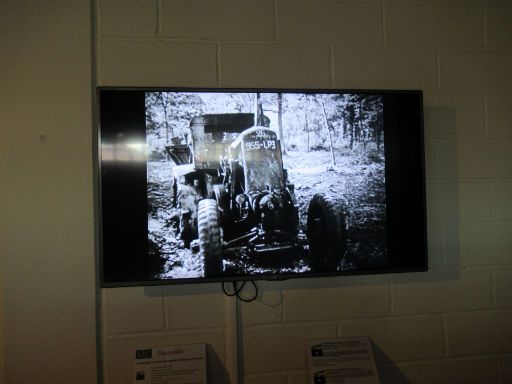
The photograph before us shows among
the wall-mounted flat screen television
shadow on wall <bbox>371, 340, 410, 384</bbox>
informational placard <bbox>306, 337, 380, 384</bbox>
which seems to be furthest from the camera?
shadow on wall <bbox>371, 340, 410, 384</bbox>

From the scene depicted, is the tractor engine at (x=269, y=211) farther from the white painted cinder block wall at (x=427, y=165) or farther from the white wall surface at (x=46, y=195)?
the white wall surface at (x=46, y=195)

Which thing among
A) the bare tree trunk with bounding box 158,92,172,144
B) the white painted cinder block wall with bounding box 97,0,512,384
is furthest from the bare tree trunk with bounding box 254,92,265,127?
the bare tree trunk with bounding box 158,92,172,144

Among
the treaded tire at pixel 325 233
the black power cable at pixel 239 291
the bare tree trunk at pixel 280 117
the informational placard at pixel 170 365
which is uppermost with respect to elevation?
the bare tree trunk at pixel 280 117

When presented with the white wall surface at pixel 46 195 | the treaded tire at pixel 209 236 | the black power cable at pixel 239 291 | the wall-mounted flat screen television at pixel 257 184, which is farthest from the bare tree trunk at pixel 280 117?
the white wall surface at pixel 46 195

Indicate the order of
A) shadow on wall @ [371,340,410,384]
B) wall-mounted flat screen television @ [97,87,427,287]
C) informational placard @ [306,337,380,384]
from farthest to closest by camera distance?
1. shadow on wall @ [371,340,410,384]
2. informational placard @ [306,337,380,384]
3. wall-mounted flat screen television @ [97,87,427,287]

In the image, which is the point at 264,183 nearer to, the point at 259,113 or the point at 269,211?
the point at 269,211

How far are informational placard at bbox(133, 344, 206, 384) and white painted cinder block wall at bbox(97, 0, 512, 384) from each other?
46 mm

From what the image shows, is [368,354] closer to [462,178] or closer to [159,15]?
[462,178]

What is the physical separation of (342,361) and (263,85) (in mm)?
1246

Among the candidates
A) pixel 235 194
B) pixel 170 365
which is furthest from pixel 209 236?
pixel 170 365

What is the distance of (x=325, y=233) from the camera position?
1332mm

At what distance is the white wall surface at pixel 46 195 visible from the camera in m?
1.30

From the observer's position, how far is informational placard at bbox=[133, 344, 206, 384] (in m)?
1.32

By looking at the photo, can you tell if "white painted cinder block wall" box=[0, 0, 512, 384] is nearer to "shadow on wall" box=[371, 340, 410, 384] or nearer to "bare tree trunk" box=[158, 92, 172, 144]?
"shadow on wall" box=[371, 340, 410, 384]
